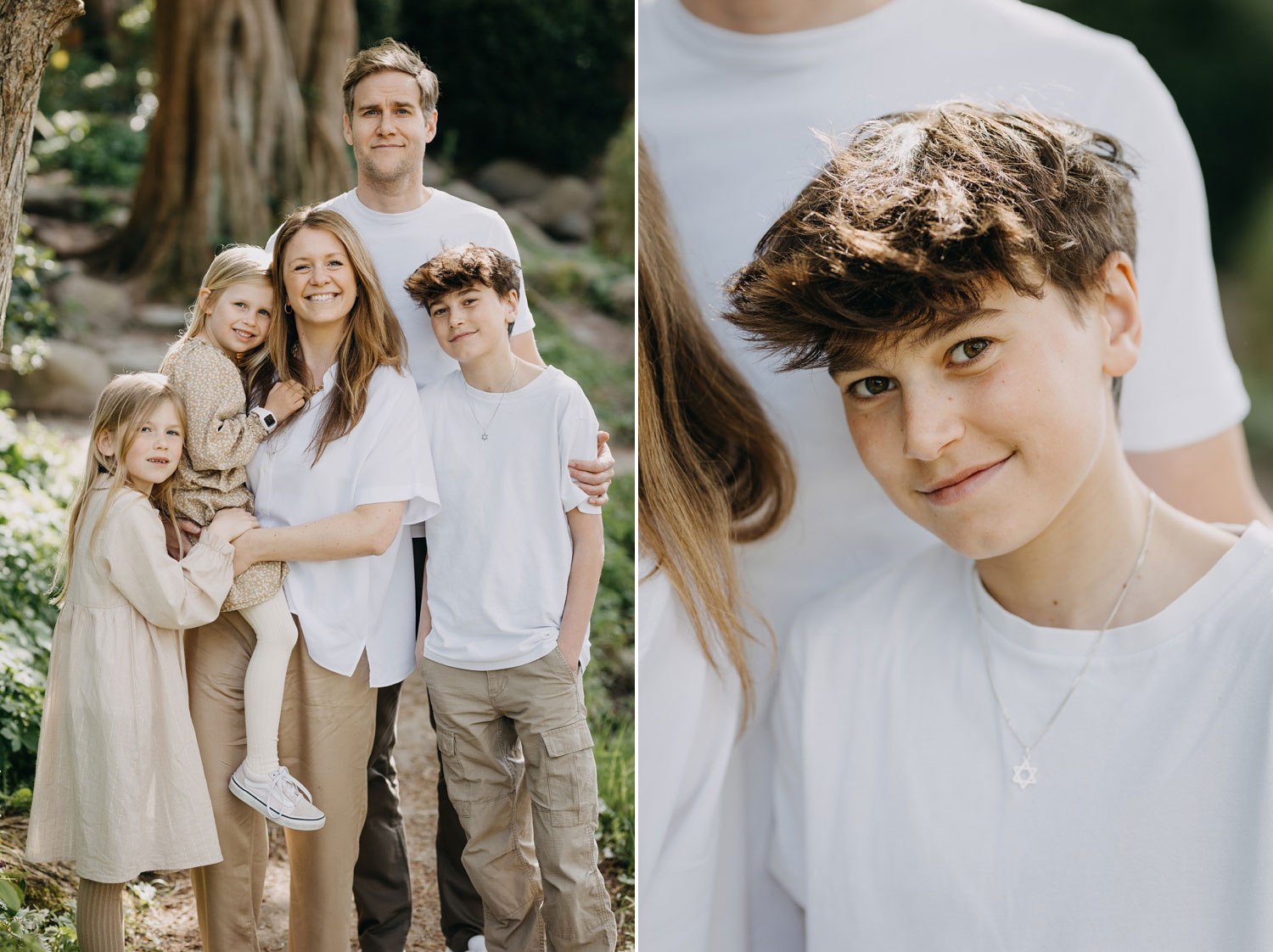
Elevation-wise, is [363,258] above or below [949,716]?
above

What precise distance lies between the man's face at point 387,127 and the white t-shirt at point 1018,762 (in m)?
1.24

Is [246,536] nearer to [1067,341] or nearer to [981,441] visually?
[981,441]

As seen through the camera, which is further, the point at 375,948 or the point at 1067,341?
the point at 375,948

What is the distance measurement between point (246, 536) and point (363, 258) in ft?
1.82

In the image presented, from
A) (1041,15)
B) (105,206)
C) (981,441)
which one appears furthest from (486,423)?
(105,206)

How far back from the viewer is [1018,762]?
78.7 inches

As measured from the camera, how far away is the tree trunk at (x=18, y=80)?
1.98 m

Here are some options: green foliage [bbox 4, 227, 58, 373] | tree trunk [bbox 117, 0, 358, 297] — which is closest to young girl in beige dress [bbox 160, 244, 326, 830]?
tree trunk [bbox 117, 0, 358, 297]

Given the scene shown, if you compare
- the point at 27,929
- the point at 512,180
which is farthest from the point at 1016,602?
the point at 512,180

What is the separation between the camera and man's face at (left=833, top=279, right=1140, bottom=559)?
5.90ft

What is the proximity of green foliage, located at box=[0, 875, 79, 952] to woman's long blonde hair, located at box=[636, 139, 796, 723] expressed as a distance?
136 centimetres

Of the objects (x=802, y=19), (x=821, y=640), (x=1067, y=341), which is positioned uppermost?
(x=802, y=19)

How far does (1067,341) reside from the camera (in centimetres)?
182

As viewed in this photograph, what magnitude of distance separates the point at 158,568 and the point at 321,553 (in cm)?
27
